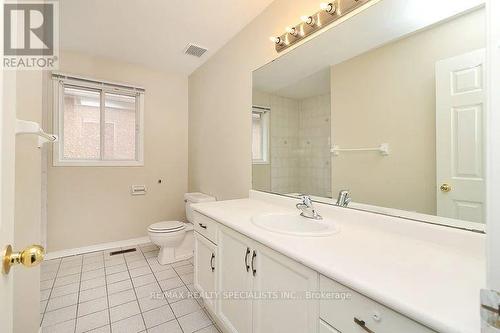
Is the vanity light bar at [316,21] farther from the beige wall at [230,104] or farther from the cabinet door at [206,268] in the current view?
the cabinet door at [206,268]

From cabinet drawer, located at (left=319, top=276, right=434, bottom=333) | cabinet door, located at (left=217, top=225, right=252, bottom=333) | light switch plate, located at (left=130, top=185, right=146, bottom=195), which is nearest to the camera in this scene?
cabinet drawer, located at (left=319, top=276, right=434, bottom=333)

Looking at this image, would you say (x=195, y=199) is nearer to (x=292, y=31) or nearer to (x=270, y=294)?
(x=270, y=294)

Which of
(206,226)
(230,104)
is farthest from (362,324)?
(230,104)

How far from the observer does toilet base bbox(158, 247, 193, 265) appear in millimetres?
2451

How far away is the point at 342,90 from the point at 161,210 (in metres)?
2.80

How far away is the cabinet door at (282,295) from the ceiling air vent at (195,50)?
2.36 m

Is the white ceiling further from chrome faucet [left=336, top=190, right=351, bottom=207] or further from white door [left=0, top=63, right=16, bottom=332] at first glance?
white door [left=0, top=63, right=16, bottom=332]

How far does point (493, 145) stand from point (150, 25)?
8.45 feet

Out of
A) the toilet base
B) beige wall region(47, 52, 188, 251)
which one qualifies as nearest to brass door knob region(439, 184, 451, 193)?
the toilet base

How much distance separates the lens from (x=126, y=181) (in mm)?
2955

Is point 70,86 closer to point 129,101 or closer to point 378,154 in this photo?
point 129,101

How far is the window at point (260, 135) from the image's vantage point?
6.50 feet

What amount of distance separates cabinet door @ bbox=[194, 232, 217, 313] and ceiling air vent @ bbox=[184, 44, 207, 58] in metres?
2.06

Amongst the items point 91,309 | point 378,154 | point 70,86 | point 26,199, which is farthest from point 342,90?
point 70,86
